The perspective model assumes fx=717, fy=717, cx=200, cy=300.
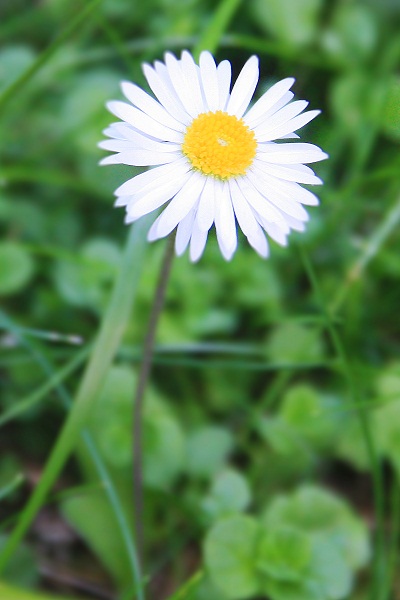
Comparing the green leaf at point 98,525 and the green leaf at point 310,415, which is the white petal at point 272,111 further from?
the green leaf at point 98,525

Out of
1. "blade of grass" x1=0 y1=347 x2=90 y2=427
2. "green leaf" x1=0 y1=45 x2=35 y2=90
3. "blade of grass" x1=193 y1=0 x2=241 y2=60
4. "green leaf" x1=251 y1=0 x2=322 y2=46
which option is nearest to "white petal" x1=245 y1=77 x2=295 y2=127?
"blade of grass" x1=193 y1=0 x2=241 y2=60

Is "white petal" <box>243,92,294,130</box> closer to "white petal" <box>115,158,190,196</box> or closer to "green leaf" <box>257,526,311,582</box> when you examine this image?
"white petal" <box>115,158,190,196</box>

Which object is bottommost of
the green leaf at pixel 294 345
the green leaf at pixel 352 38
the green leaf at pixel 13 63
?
the green leaf at pixel 294 345

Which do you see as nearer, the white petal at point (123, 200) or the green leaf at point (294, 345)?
the white petal at point (123, 200)

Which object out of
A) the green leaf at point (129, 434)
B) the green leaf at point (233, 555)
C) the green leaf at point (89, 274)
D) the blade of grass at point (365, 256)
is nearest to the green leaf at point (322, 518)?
Answer: the green leaf at point (233, 555)

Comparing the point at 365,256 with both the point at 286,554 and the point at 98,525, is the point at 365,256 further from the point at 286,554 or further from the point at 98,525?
the point at 98,525

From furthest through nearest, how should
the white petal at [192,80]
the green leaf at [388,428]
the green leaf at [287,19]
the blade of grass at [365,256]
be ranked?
the green leaf at [287,19] → the blade of grass at [365,256] → the green leaf at [388,428] → the white petal at [192,80]

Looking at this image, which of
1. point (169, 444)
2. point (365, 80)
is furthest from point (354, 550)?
point (365, 80)
